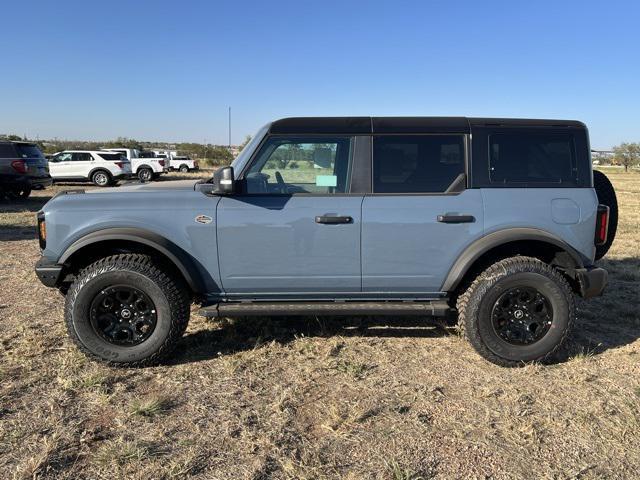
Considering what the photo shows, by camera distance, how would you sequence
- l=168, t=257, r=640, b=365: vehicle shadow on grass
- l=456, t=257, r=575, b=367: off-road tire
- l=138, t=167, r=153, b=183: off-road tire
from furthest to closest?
l=138, t=167, r=153, b=183: off-road tire → l=168, t=257, r=640, b=365: vehicle shadow on grass → l=456, t=257, r=575, b=367: off-road tire

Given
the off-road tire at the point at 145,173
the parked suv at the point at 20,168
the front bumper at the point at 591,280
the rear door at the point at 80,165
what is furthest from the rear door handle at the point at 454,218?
the off-road tire at the point at 145,173

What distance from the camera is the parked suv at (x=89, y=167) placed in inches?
829

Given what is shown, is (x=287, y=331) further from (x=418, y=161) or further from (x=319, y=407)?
(x=418, y=161)

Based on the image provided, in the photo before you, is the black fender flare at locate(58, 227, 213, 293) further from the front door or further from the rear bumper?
the rear bumper

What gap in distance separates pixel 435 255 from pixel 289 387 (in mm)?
1459

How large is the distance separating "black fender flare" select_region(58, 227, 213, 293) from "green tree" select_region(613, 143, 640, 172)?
236 ft

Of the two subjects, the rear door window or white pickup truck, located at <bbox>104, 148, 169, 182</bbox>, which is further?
white pickup truck, located at <bbox>104, 148, 169, 182</bbox>

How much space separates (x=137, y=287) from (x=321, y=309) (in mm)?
1378

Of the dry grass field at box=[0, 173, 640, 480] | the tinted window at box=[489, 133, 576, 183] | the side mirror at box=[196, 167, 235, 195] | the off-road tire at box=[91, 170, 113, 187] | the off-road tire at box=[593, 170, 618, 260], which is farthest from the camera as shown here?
the off-road tire at box=[91, 170, 113, 187]

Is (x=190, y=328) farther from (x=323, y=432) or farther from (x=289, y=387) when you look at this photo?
(x=323, y=432)

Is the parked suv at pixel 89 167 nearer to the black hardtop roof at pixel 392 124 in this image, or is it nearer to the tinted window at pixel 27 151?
the tinted window at pixel 27 151

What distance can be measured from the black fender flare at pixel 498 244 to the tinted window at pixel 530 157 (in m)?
0.41

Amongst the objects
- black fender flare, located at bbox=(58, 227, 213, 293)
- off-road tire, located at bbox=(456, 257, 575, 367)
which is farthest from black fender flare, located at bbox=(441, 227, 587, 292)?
black fender flare, located at bbox=(58, 227, 213, 293)

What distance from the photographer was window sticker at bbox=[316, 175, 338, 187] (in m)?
3.87
